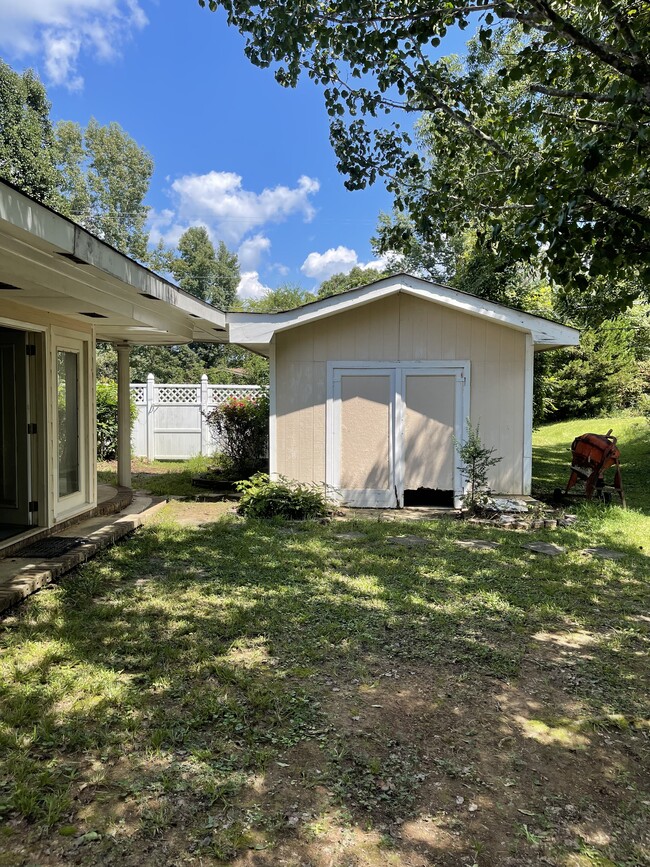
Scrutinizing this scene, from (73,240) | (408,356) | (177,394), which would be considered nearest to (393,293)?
(408,356)

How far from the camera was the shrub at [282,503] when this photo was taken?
7320mm

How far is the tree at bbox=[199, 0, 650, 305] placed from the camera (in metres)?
2.52

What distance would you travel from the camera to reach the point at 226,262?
37.8 meters

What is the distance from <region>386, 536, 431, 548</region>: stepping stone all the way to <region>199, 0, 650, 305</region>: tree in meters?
3.07

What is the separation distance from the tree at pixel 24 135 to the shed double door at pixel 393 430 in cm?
1556

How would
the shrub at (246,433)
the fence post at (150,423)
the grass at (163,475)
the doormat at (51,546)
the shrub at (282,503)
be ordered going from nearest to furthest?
the doormat at (51,546) → the shrub at (282,503) → the grass at (163,475) → the shrub at (246,433) → the fence post at (150,423)

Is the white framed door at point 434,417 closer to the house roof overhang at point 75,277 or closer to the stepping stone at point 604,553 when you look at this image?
the stepping stone at point 604,553

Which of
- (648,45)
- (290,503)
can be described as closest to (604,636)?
(648,45)

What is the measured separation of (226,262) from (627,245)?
37672 mm

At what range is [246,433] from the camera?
31.4 feet

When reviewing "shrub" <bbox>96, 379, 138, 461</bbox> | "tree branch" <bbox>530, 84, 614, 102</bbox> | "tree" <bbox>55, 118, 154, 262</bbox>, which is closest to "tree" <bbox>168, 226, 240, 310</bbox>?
"tree" <bbox>55, 118, 154, 262</bbox>

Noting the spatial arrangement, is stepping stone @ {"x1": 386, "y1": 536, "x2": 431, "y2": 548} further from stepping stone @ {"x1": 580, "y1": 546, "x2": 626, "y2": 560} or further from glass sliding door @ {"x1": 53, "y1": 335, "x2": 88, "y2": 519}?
glass sliding door @ {"x1": 53, "y1": 335, "x2": 88, "y2": 519}

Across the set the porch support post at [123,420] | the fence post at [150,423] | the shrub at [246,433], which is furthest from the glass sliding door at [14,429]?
the fence post at [150,423]

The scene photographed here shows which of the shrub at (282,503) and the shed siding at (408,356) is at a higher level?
the shed siding at (408,356)
